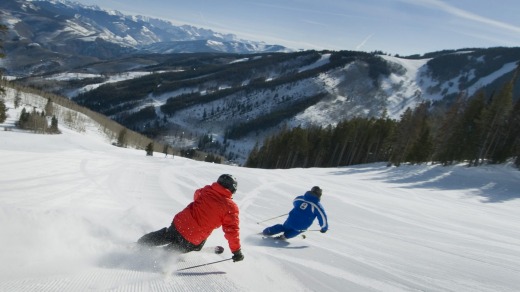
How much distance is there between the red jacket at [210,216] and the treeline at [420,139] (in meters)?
46.2

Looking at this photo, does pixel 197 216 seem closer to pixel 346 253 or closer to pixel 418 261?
pixel 346 253

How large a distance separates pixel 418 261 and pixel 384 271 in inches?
68.6

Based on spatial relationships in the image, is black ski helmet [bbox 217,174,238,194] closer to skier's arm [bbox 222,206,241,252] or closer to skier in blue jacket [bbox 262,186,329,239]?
skier's arm [bbox 222,206,241,252]

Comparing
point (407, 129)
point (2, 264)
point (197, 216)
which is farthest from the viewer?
point (407, 129)

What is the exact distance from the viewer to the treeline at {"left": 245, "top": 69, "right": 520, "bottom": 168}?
4675 cm

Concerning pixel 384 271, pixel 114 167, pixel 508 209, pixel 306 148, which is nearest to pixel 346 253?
pixel 384 271

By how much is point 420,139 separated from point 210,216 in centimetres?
A: 5536

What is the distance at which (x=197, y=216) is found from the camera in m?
6.71

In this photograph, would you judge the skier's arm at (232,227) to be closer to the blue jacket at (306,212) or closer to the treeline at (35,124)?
the blue jacket at (306,212)

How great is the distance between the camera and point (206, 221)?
22.0 ft

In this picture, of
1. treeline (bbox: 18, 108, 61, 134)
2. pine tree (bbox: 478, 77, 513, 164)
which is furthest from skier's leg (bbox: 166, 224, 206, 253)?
treeline (bbox: 18, 108, 61, 134)

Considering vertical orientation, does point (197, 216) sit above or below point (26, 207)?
above

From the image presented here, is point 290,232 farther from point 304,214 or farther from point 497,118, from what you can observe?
point 497,118

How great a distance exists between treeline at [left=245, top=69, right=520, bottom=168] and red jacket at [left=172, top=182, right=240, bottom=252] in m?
46.2
